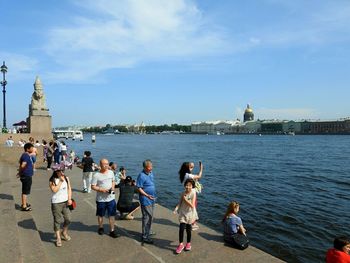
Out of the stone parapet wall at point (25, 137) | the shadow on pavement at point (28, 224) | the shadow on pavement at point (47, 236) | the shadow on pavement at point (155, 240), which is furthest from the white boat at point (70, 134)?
the shadow on pavement at point (155, 240)

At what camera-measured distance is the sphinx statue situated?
28.5 meters

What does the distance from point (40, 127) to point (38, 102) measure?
187 cm

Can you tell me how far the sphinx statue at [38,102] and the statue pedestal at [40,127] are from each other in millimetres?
476

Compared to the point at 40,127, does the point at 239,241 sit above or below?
below

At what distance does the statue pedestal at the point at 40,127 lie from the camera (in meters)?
28.6

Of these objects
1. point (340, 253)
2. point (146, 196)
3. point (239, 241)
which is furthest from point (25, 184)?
point (340, 253)

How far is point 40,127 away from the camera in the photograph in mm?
28922

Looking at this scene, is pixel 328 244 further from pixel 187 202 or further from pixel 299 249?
pixel 187 202

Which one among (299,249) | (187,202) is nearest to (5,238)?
(187,202)

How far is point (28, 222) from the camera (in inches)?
323

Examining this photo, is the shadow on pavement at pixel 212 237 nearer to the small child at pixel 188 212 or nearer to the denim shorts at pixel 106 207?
the small child at pixel 188 212

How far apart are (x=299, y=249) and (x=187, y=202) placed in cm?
466

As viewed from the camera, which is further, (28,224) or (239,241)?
(28,224)

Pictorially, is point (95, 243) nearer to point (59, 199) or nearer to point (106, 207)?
point (106, 207)
